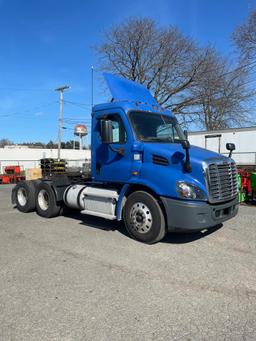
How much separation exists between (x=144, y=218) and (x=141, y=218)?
0.23ft

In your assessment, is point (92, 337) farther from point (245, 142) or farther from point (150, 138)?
point (245, 142)

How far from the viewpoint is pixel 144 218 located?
570 cm

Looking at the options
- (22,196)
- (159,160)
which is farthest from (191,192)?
(22,196)

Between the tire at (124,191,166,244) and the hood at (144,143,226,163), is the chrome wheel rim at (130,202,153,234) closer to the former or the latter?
the tire at (124,191,166,244)

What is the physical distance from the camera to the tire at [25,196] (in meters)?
8.77

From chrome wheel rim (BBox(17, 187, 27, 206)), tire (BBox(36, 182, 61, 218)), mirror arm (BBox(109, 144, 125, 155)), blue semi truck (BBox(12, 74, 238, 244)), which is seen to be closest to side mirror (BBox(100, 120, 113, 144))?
blue semi truck (BBox(12, 74, 238, 244))

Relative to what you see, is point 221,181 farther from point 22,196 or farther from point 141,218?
point 22,196

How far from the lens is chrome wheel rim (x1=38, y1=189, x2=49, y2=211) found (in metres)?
8.41

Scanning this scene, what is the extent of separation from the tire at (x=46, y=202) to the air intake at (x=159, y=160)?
3.55 metres

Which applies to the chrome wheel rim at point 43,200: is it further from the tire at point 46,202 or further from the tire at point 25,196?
the tire at point 25,196

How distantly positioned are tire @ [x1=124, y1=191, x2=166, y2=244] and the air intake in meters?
0.63

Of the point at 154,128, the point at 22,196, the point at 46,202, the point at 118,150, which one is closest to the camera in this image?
the point at 118,150

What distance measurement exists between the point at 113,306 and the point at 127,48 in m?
28.8

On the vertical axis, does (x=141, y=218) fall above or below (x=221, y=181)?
below
